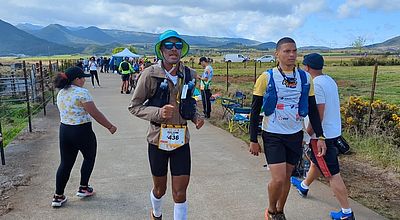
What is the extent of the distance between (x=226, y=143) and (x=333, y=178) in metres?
3.76

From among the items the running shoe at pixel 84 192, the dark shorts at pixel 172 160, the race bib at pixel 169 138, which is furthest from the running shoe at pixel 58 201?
the race bib at pixel 169 138

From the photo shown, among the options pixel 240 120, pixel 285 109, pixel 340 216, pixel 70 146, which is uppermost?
pixel 285 109

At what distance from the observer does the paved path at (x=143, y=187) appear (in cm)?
415

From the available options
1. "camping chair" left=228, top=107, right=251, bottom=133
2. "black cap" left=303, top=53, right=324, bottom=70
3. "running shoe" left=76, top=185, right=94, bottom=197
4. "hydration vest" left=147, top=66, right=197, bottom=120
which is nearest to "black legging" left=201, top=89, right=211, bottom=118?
"camping chair" left=228, top=107, right=251, bottom=133

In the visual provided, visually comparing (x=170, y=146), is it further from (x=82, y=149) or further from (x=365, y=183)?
(x=365, y=183)

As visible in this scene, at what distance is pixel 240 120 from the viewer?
8211 mm

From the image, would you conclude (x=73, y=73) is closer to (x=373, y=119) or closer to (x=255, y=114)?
(x=255, y=114)

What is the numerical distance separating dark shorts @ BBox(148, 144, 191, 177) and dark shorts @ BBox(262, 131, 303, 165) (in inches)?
31.3

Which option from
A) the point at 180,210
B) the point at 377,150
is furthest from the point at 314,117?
the point at 377,150

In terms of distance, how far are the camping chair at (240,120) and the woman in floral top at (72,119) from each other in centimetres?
432

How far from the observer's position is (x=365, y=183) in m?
5.05

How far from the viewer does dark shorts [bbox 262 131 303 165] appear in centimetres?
348

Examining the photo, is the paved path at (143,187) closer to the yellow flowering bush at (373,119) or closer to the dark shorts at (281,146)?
the dark shorts at (281,146)

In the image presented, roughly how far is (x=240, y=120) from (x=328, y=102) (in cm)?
443
